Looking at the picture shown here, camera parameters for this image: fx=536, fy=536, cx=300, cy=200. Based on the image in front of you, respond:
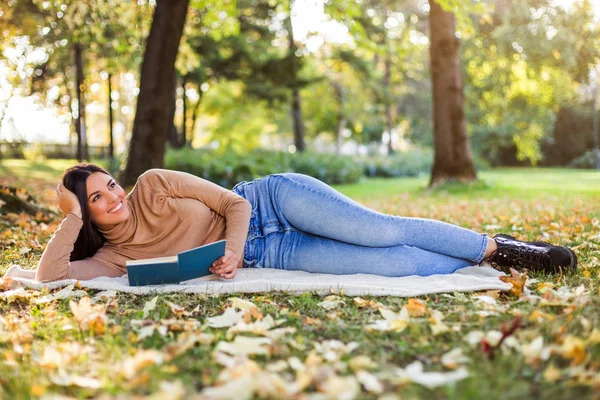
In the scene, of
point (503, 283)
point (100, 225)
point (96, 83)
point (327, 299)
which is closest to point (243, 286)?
point (327, 299)

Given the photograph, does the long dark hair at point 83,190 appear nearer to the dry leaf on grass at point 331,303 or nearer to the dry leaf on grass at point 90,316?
the dry leaf on grass at point 90,316

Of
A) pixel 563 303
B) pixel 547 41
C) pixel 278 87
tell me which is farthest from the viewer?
pixel 278 87

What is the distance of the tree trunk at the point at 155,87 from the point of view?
9484mm

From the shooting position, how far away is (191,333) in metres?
2.24

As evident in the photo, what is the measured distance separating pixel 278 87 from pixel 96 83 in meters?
10.8

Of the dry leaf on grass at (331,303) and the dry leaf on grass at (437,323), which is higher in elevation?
the dry leaf on grass at (437,323)

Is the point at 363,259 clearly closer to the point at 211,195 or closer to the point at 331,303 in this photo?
the point at 331,303

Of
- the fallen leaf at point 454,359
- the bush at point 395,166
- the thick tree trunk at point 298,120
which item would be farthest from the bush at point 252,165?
the fallen leaf at point 454,359

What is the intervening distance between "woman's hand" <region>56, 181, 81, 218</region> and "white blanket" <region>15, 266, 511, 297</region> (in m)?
0.42

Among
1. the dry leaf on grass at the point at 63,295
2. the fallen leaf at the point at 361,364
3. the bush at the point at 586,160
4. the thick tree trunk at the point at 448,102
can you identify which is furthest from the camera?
the bush at the point at 586,160

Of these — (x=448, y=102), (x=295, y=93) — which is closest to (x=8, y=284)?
(x=448, y=102)

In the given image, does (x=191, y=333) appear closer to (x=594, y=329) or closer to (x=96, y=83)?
(x=594, y=329)

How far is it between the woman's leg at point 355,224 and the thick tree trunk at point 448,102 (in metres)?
7.83

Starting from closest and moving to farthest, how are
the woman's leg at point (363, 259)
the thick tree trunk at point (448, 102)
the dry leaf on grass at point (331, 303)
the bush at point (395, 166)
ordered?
the dry leaf on grass at point (331, 303) → the woman's leg at point (363, 259) → the thick tree trunk at point (448, 102) → the bush at point (395, 166)
